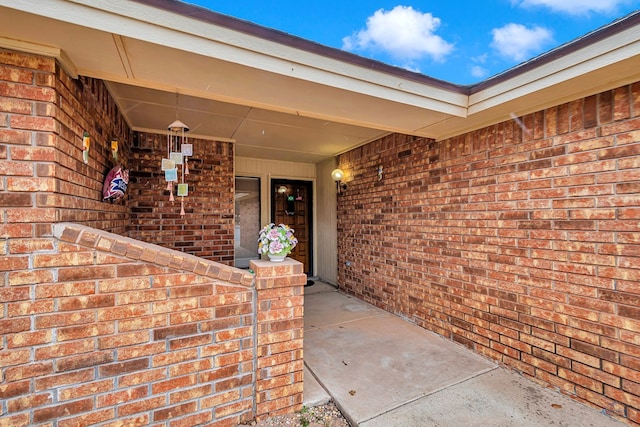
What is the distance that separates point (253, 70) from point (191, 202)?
111 inches

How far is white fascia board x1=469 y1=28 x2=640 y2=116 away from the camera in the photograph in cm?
164

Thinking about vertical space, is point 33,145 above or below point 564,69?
below

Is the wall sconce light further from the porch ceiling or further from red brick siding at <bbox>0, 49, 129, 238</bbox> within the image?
red brick siding at <bbox>0, 49, 129, 238</bbox>

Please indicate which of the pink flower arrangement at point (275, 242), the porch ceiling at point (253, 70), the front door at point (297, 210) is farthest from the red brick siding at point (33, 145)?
the front door at point (297, 210)

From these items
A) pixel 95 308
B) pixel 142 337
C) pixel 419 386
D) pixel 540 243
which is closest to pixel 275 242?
pixel 142 337

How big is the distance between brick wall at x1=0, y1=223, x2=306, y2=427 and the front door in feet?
14.0

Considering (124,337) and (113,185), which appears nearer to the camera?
(124,337)

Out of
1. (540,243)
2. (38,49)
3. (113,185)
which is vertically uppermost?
(38,49)

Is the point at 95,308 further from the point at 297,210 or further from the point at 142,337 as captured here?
the point at 297,210

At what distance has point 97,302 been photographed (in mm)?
1566

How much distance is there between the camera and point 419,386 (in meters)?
2.36

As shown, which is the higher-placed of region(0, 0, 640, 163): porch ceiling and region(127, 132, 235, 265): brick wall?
region(0, 0, 640, 163): porch ceiling

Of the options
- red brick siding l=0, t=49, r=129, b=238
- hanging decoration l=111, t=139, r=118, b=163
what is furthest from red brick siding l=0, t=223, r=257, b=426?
hanging decoration l=111, t=139, r=118, b=163

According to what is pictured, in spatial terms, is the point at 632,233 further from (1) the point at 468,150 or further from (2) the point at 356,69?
(2) the point at 356,69
